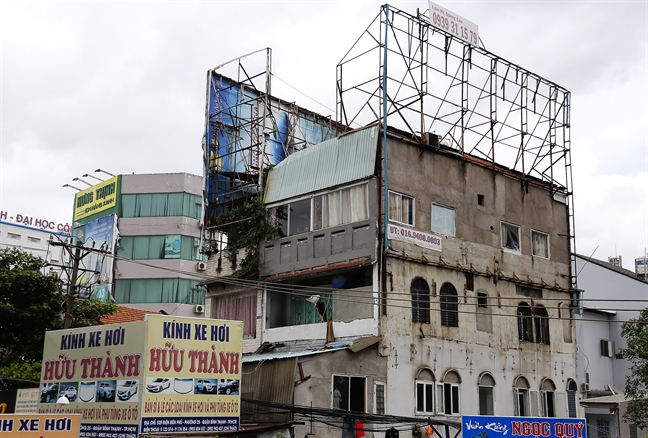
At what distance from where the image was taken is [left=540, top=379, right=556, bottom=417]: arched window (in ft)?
98.1

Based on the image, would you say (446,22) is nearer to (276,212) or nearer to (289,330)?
(276,212)

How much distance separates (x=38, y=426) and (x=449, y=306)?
16761 mm

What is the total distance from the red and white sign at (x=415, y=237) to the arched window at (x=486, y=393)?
5.19 m

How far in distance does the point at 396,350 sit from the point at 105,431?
10664mm

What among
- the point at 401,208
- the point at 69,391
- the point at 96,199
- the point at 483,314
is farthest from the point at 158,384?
the point at 96,199

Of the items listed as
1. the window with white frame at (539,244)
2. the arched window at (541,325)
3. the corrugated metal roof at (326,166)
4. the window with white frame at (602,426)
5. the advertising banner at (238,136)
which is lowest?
the window with white frame at (602,426)

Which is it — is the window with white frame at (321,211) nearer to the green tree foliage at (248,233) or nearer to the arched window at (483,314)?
the green tree foliage at (248,233)

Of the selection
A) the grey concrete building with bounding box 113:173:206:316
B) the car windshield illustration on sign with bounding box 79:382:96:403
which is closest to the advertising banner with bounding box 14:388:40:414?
the car windshield illustration on sign with bounding box 79:382:96:403

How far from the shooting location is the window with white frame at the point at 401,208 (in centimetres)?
2639

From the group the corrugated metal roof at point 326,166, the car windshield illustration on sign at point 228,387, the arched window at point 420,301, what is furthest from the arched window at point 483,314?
the car windshield illustration on sign at point 228,387

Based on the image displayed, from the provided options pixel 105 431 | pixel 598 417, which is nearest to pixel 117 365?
pixel 105 431

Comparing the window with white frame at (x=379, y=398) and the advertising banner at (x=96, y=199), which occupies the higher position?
the advertising banner at (x=96, y=199)

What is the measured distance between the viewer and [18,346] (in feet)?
99.0

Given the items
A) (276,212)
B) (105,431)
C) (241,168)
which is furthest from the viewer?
(241,168)
